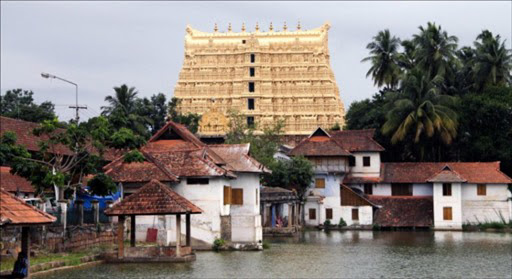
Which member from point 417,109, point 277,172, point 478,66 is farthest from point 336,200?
point 478,66

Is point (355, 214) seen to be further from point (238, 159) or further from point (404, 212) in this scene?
point (238, 159)

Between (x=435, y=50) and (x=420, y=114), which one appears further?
(x=435, y=50)

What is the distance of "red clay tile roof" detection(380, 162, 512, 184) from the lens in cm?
6606

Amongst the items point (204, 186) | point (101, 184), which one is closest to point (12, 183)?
point (101, 184)

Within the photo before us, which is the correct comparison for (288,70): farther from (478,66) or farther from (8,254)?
(8,254)

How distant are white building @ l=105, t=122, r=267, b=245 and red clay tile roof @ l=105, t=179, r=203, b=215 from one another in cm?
484

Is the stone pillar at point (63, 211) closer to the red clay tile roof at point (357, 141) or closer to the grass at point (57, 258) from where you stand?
the grass at point (57, 258)

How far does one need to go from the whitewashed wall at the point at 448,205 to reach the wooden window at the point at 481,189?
2041 millimetres

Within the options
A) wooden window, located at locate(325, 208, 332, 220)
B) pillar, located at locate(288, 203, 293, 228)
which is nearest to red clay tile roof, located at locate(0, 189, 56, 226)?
pillar, located at locate(288, 203, 293, 228)

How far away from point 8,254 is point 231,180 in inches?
596

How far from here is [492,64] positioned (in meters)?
76.5

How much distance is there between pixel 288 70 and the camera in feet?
328

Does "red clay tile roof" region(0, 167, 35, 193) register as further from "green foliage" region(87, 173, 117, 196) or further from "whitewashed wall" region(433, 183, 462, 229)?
"whitewashed wall" region(433, 183, 462, 229)

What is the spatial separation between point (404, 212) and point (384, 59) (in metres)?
22.5
